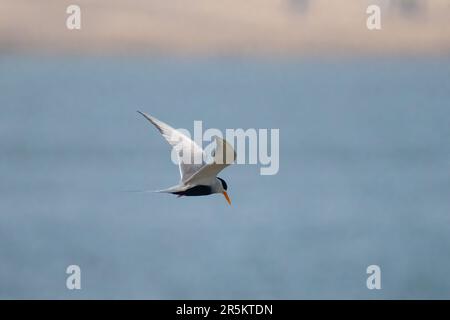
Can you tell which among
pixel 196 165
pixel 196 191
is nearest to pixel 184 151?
pixel 196 165

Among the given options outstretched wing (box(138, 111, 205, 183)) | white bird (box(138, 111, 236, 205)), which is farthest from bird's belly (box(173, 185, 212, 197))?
outstretched wing (box(138, 111, 205, 183))

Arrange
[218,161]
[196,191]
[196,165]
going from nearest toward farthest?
[218,161] → [196,191] → [196,165]

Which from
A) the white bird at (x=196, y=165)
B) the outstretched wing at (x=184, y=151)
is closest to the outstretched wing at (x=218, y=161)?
the white bird at (x=196, y=165)

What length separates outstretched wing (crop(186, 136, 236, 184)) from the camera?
9.42 meters

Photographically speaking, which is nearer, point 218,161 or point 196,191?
point 218,161

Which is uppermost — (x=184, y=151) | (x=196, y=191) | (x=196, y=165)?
(x=184, y=151)

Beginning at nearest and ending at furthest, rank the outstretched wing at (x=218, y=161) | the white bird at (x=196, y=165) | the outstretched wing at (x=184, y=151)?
1. the outstretched wing at (x=218, y=161)
2. the white bird at (x=196, y=165)
3. the outstretched wing at (x=184, y=151)

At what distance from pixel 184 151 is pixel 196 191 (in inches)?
27.7

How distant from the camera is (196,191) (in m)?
10.6

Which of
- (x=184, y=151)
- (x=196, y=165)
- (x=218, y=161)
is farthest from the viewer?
(x=184, y=151)

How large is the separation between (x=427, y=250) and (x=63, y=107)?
125ft

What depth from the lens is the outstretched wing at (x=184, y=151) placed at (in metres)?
10.9

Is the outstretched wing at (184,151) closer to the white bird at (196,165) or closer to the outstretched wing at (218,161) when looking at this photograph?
the white bird at (196,165)

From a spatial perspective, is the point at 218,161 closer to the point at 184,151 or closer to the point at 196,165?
the point at 196,165
